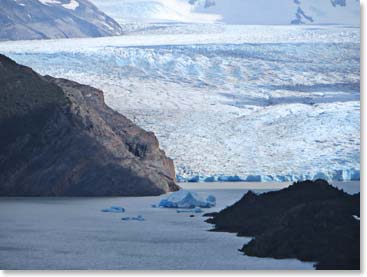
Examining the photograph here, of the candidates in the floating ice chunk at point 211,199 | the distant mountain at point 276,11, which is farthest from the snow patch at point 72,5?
the floating ice chunk at point 211,199

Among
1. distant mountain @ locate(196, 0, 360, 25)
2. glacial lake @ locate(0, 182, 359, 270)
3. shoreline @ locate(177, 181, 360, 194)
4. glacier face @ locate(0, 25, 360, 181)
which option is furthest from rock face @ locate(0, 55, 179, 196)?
distant mountain @ locate(196, 0, 360, 25)

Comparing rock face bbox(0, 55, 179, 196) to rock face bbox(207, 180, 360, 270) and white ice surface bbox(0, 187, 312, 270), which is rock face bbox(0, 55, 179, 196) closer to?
white ice surface bbox(0, 187, 312, 270)

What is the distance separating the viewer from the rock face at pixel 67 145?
28.2 feet

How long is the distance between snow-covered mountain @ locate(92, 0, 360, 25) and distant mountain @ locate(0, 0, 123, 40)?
20 centimetres

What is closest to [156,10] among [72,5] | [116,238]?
[72,5]

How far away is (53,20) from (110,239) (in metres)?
3.61

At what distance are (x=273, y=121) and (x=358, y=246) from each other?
3569 mm

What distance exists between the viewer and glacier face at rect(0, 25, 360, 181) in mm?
8523

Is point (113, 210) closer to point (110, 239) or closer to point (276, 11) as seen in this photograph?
point (110, 239)

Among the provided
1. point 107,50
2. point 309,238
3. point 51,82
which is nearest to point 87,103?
point 51,82

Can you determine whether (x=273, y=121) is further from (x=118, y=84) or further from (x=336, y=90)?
(x=118, y=84)

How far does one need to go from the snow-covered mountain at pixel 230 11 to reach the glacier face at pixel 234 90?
7.7 inches

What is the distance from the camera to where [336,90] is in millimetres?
8828

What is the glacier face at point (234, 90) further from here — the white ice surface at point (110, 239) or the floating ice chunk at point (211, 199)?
the white ice surface at point (110, 239)
